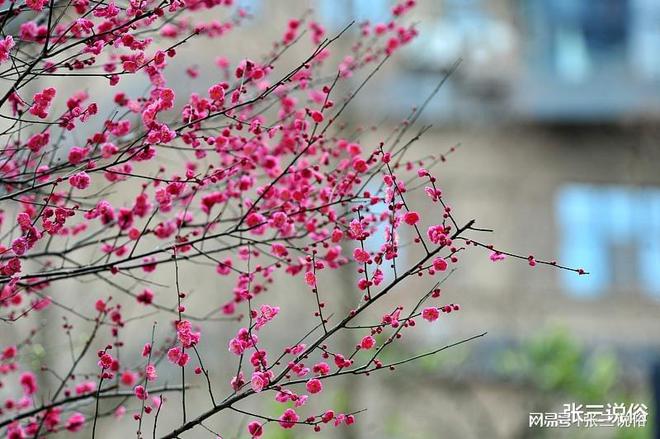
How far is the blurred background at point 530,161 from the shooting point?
497 inches

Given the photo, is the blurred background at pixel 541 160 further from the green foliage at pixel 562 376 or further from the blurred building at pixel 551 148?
the green foliage at pixel 562 376

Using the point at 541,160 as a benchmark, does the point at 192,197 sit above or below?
below

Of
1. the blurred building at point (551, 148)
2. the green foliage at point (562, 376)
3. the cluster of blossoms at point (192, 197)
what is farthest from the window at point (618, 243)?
the cluster of blossoms at point (192, 197)

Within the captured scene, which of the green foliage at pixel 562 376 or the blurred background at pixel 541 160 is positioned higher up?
the blurred background at pixel 541 160

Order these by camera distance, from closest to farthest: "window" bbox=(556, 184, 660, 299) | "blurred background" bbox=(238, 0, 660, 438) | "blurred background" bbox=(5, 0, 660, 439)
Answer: "blurred background" bbox=(5, 0, 660, 439) < "blurred background" bbox=(238, 0, 660, 438) < "window" bbox=(556, 184, 660, 299)

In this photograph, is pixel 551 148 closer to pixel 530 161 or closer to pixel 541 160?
pixel 541 160

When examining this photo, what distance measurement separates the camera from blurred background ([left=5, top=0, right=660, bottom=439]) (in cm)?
1262

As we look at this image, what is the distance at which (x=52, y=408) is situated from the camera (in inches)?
147

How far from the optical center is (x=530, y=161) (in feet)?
49.4

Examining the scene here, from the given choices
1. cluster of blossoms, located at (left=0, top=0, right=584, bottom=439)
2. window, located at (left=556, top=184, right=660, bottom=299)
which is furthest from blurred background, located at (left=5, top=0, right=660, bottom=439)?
cluster of blossoms, located at (left=0, top=0, right=584, bottom=439)

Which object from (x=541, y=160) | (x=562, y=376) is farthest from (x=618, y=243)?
(x=562, y=376)

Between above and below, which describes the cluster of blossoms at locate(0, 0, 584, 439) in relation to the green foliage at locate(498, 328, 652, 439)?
below

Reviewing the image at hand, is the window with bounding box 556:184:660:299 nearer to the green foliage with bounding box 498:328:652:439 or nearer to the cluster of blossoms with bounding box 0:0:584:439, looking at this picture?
the green foliage with bounding box 498:328:652:439

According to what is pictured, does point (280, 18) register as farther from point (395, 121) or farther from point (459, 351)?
point (459, 351)
